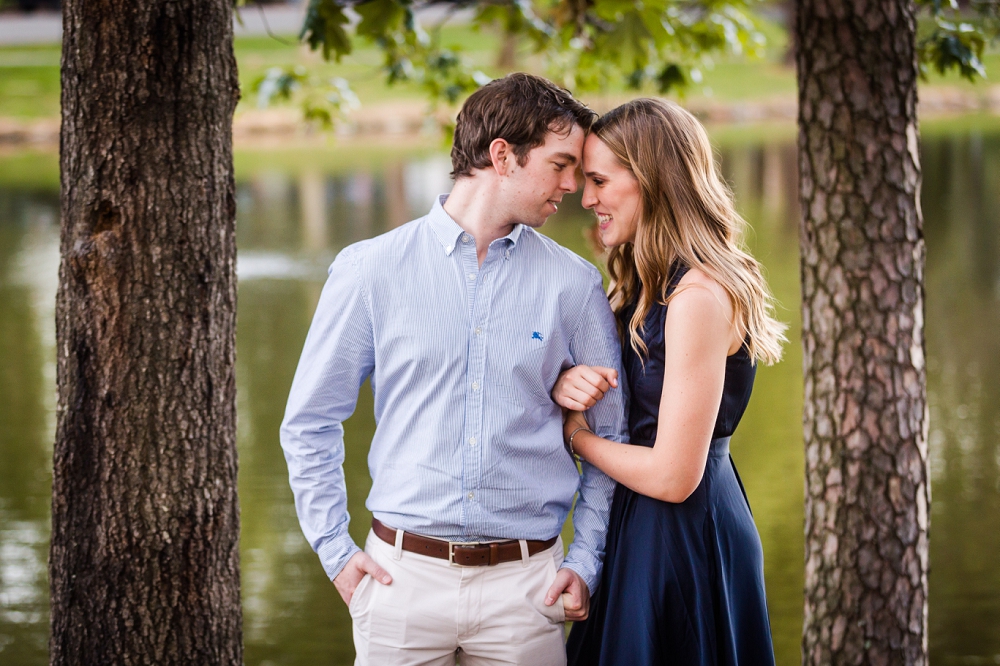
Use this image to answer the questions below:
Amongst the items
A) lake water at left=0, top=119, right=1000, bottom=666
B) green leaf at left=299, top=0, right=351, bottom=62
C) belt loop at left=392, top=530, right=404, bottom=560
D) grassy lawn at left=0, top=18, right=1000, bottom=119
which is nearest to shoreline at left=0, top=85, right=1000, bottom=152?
grassy lawn at left=0, top=18, right=1000, bottom=119

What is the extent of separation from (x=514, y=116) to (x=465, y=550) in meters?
0.94

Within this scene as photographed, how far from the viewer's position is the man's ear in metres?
2.16

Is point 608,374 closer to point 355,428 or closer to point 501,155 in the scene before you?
point 501,155

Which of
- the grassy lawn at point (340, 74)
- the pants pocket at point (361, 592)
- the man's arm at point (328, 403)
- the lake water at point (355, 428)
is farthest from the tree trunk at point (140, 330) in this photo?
the grassy lawn at point (340, 74)

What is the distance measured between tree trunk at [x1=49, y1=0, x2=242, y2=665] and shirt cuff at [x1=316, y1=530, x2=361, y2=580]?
0.50 m

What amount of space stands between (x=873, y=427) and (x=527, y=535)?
123 centimetres

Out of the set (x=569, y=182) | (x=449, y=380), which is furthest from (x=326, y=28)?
(x=449, y=380)

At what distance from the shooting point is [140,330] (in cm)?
247

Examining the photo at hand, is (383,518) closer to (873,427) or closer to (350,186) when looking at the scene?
(873,427)

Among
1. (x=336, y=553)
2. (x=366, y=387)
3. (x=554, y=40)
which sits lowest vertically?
(x=366, y=387)

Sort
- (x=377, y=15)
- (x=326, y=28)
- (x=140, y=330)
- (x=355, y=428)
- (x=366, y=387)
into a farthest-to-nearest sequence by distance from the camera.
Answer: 1. (x=366, y=387)
2. (x=355, y=428)
3. (x=326, y=28)
4. (x=377, y=15)
5. (x=140, y=330)

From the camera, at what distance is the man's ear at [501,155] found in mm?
2156

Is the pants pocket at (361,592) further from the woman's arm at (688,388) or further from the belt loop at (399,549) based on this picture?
the woman's arm at (688,388)

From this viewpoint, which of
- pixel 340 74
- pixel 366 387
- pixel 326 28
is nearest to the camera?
pixel 326 28
